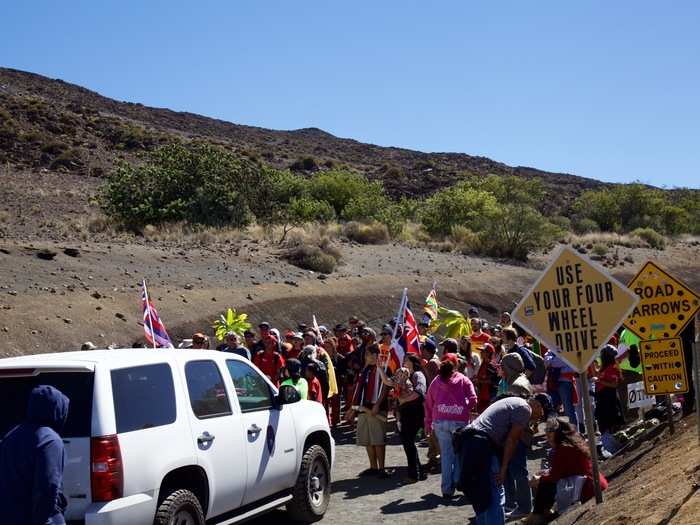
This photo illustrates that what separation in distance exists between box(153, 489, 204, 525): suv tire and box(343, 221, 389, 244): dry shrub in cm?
3464

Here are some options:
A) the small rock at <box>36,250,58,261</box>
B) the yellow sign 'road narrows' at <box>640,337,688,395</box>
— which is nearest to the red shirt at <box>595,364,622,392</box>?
the yellow sign 'road narrows' at <box>640,337,688,395</box>

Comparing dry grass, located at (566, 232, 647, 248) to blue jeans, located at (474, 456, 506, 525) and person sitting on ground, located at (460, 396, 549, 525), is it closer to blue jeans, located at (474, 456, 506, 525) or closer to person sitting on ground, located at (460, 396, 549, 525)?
person sitting on ground, located at (460, 396, 549, 525)

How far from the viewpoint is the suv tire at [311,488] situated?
9.51m

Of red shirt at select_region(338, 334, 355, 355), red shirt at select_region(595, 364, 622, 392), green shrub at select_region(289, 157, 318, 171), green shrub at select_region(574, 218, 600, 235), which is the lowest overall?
red shirt at select_region(595, 364, 622, 392)

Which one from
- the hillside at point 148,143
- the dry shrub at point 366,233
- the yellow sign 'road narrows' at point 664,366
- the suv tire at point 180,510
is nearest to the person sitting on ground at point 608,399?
the yellow sign 'road narrows' at point 664,366

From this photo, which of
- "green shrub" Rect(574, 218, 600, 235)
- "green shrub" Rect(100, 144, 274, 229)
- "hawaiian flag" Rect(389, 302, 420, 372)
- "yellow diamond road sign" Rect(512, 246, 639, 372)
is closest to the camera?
"yellow diamond road sign" Rect(512, 246, 639, 372)

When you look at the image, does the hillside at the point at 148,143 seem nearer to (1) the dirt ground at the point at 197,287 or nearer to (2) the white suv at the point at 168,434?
(1) the dirt ground at the point at 197,287

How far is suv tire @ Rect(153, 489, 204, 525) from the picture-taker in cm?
706

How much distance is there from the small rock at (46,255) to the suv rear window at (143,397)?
2065cm

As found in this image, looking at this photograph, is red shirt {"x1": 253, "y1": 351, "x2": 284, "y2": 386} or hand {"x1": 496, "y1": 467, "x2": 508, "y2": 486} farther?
red shirt {"x1": 253, "y1": 351, "x2": 284, "y2": 386}

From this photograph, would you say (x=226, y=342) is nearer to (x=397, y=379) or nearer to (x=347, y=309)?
(x=397, y=379)

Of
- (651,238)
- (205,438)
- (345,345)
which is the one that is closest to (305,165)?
(651,238)

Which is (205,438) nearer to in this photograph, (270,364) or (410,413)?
(410,413)

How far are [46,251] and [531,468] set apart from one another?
19.1 m
